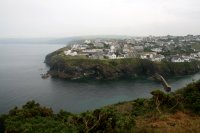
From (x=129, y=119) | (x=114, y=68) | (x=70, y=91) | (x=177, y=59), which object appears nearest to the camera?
(x=129, y=119)

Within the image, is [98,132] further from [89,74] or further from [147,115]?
[89,74]

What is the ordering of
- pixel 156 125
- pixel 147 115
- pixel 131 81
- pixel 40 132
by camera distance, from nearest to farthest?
pixel 40 132 < pixel 156 125 < pixel 147 115 < pixel 131 81

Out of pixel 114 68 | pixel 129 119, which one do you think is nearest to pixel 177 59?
pixel 114 68

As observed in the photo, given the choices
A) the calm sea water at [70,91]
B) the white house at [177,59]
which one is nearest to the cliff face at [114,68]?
the white house at [177,59]

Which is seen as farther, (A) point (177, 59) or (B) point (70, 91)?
(A) point (177, 59)

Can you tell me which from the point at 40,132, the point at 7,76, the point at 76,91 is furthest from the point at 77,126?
the point at 7,76

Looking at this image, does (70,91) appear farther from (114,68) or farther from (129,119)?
(129,119)
